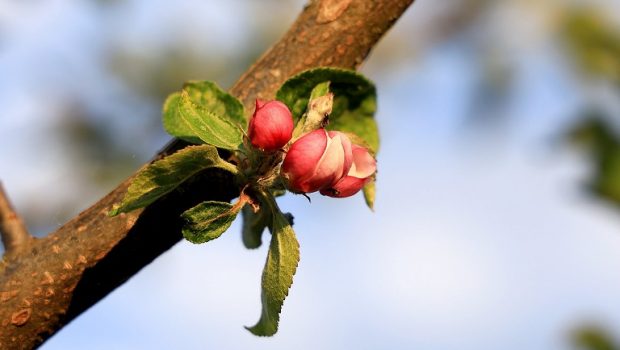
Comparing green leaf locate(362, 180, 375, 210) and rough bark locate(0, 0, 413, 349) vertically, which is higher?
green leaf locate(362, 180, 375, 210)

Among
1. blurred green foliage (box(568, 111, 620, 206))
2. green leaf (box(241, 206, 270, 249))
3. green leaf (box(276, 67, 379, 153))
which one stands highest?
blurred green foliage (box(568, 111, 620, 206))

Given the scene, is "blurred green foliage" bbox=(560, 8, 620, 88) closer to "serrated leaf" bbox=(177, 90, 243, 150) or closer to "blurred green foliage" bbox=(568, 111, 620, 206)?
"blurred green foliage" bbox=(568, 111, 620, 206)

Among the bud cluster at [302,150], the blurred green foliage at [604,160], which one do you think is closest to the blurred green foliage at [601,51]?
the blurred green foliage at [604,160]

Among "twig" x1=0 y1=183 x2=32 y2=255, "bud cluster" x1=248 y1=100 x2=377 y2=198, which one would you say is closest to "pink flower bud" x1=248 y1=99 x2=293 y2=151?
"bud cluster" x1=248 y1=100 x2=377 y2=198

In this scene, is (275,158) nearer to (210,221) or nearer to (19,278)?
(210,221)

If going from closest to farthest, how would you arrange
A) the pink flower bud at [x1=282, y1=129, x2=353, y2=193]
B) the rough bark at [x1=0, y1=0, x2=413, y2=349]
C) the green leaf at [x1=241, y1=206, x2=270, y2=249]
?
the pink flower bud at [x1=282, y1=129, x2=353, y2=193] → the rough bark at [x1=0, y1=0, x2=413, y2=349] → the green leaf at [x1=241, y1=206, x2=270, y2=249]

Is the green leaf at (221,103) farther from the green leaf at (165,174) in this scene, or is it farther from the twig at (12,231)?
the twig at (12,231)

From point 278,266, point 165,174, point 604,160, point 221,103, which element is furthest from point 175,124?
point 604,160
